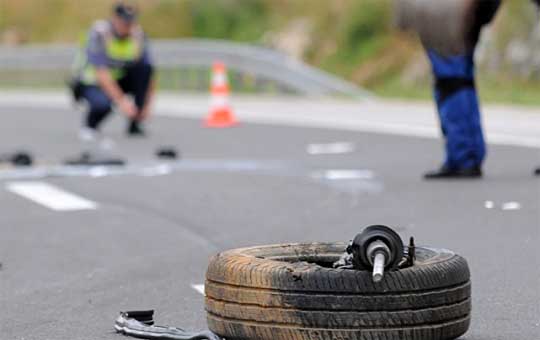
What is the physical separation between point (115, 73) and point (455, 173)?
8518mm

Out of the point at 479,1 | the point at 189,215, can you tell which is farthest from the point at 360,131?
the point at 189,215

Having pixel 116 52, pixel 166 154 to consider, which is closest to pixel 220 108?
pixel 116 52

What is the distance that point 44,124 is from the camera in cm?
2311

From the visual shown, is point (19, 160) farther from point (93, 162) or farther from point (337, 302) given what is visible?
point (337, 302)

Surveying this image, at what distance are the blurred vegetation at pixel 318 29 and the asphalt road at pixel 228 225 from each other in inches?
404

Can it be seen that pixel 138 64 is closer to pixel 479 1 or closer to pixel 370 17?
pixel 479 1

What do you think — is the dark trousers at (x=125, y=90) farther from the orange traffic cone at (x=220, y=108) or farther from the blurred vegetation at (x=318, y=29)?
the blurred vegetation at (x=318, y=29)

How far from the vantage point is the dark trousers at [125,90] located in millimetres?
20016

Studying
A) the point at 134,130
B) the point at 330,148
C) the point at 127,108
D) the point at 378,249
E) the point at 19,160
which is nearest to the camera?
the point at 378,249

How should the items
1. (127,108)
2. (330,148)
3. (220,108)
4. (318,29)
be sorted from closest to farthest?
(330,148), (127,108), (220,108), (318,29)

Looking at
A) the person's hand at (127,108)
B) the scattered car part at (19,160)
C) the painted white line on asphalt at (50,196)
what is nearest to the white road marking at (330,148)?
the person's hand at (127,108)

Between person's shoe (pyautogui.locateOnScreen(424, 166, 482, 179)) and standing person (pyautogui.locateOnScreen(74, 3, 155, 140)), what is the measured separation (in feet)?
24.2

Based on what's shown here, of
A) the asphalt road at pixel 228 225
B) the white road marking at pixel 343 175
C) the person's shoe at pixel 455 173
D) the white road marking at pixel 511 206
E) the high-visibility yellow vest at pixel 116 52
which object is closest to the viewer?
the asphalt road at pixel 228 225

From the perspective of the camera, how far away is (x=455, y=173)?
1256 cm
